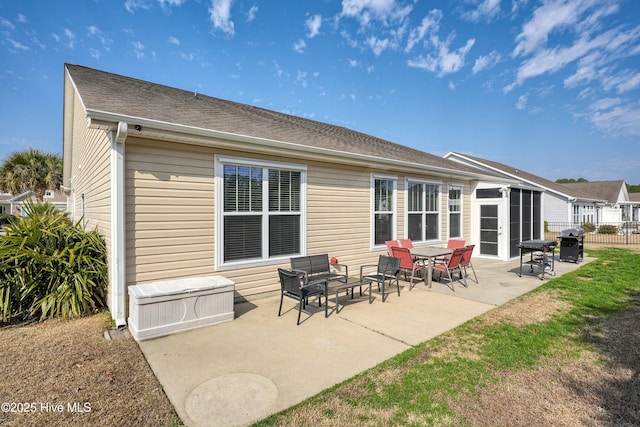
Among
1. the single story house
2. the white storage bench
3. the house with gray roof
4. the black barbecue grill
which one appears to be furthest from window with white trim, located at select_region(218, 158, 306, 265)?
the single story house

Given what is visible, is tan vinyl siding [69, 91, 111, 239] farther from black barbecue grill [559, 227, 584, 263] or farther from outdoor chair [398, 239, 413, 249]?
black barbecue grill [559, 227, 584, 263]

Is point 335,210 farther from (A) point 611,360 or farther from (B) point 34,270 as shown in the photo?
(B) point 34,270

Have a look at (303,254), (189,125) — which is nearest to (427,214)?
(303,254)

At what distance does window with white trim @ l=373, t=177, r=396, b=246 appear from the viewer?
8344 mm

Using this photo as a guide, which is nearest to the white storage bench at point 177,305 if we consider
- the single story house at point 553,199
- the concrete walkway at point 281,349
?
the concrete walkway at point 281,349

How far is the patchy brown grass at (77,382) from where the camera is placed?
248cm

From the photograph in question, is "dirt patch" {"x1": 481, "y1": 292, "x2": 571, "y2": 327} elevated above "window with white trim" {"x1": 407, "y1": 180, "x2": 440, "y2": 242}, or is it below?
below

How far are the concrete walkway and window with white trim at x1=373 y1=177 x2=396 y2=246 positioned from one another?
2474 millimetres

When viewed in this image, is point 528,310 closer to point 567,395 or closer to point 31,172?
Result: point 567,395

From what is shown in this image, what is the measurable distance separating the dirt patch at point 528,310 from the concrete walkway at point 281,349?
235mm

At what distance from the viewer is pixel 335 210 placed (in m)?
7.33

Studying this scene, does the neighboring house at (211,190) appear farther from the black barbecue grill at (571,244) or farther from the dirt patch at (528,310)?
the black barbecue grill at (571,244)

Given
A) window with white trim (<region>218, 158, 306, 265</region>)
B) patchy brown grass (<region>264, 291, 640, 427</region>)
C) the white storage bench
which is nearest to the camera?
patchy brown grass (<region>264, 291, 640, 427</region>)

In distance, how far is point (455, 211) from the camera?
1088 centimetres
